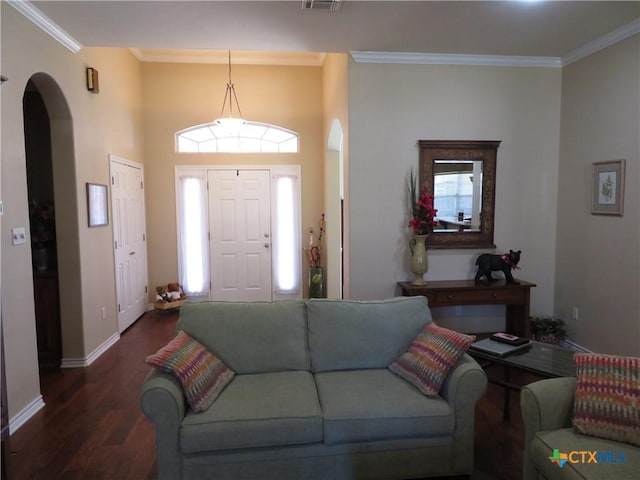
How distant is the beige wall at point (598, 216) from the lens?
10.6ft

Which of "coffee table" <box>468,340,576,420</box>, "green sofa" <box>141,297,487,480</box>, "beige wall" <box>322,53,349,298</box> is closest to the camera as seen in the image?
"green sofa" <box>141,297,487,480</box>

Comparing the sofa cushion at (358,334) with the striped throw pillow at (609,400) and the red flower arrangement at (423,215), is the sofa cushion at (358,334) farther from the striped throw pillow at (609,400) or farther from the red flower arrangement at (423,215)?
the red flower arrangement at (423,215)

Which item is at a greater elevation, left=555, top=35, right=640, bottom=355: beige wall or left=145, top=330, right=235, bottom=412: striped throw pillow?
left=555, top=35, right=640, bottom=355: beige wall

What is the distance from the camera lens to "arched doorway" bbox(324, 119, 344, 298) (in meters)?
5.47

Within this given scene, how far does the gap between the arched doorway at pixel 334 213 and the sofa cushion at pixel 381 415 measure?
3.26 metres

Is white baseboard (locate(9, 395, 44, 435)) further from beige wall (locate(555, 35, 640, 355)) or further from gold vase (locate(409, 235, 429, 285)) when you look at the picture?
beige wall (locate(555, 35, 640, 355))

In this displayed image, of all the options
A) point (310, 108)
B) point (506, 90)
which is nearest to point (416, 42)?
point (506, 90)

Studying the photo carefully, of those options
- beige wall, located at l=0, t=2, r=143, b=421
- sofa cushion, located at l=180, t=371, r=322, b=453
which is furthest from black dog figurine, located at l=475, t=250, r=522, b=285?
beige wall, located at l=0, t=2, r=143, b=421

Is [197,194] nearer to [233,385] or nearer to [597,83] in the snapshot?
[233,385]

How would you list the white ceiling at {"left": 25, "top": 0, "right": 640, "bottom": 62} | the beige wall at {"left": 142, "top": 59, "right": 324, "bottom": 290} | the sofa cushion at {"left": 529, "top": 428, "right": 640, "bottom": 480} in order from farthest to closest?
the beige wall at {"left": 142, "top": 59, "right": 324, "bottom": 290}
the white ceiling at {"left": 25, "top": 0, "right": 640, "bottom": 62}
the sofa cushion at {"left": 529, "top": 428, "right": 640, "bottom": 480}

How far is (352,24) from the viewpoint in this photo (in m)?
3.16

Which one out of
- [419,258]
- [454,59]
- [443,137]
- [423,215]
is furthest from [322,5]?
[419,258]

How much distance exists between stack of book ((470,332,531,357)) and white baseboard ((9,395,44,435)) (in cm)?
296

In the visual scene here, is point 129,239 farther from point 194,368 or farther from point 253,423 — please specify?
point 253,423
